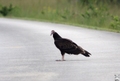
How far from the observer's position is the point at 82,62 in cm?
1456

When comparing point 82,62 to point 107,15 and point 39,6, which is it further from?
point 39,6

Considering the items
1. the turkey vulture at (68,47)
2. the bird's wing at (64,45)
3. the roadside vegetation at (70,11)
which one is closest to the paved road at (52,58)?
the turkey vulture at (68,47)

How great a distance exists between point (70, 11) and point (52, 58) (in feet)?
65.3

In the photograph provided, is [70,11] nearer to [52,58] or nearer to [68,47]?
[52,58]

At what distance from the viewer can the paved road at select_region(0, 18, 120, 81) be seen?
12048 mm

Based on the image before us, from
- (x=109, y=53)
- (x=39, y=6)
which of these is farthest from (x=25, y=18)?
(x=109, y=53)

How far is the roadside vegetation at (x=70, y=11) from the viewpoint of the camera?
1192 inches

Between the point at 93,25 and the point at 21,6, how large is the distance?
11299 mm

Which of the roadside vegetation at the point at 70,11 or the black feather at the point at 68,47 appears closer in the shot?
the black feather at the point at 68,47

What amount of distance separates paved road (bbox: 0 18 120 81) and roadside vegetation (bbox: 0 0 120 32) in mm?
4305

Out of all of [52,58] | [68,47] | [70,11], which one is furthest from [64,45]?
[70,11]

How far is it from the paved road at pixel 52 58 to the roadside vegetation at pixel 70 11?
4.31 metres

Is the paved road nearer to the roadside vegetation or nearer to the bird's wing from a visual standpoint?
the bird's wing

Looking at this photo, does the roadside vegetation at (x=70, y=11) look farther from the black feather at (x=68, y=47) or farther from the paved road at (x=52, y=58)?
the black feather at (x=68, y=47)
